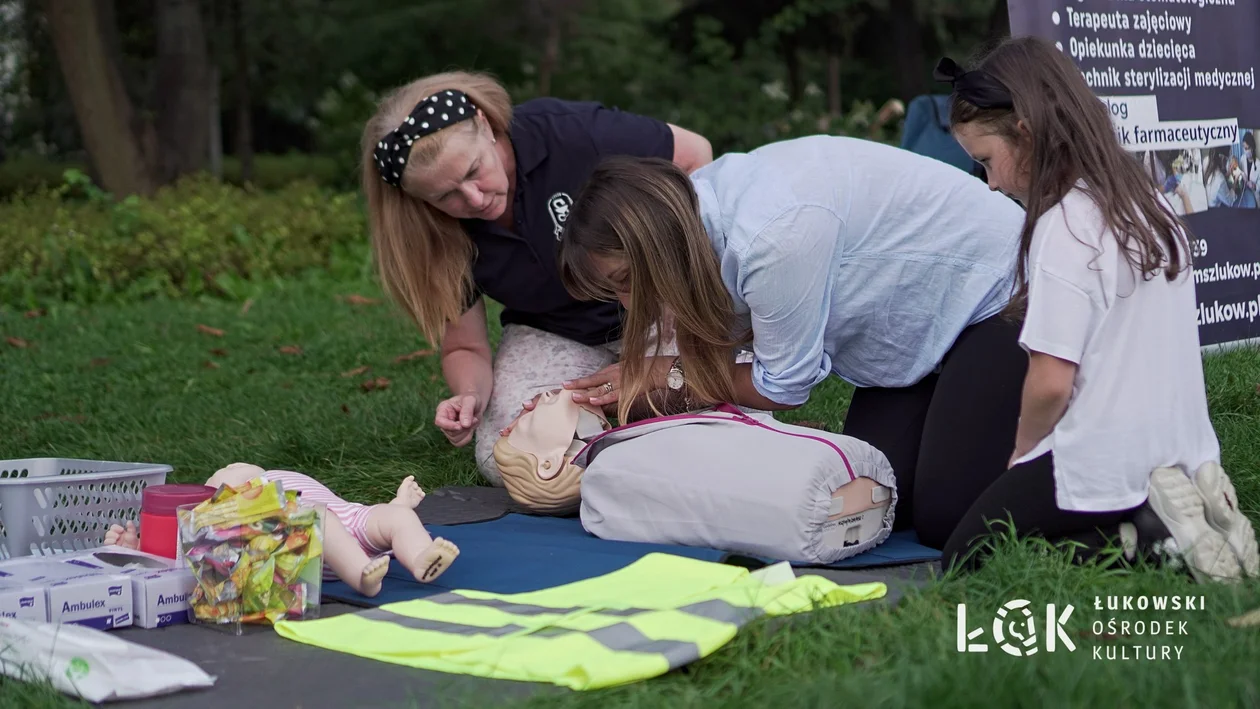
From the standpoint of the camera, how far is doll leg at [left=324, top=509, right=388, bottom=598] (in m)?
3.15

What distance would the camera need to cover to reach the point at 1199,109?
5.48 m

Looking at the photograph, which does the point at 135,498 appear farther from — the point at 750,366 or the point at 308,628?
the point at 750,366

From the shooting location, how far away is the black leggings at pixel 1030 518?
3.02m

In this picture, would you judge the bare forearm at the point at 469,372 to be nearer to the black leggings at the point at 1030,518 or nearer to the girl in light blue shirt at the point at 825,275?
the girl in light blue shirt at the point at 825,275

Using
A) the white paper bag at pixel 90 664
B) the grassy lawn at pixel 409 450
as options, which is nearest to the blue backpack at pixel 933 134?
the grassy lawn at pixel 409 450

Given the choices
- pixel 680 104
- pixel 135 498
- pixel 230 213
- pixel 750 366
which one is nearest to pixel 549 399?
pixel 750 366

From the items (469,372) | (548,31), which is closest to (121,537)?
(469,372)

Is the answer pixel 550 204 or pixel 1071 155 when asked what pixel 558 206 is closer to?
pixel 550 204

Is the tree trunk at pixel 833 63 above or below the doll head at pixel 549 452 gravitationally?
above

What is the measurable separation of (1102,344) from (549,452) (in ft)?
5.57

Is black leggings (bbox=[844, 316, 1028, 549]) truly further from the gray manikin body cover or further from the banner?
the banner

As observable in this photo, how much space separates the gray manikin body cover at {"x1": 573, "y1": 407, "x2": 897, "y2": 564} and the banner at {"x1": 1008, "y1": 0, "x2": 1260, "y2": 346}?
2.30m

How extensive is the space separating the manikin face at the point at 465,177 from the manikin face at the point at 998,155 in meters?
1.55

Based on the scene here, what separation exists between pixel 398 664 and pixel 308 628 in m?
0.30
